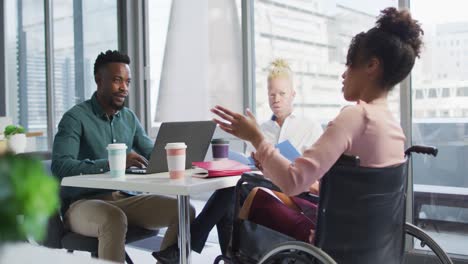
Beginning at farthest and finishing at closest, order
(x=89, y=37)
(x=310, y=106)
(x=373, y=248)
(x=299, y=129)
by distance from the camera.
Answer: (x=89, y=37), (x=310, y=106), (x=299, y=129), (x=373, y=248)

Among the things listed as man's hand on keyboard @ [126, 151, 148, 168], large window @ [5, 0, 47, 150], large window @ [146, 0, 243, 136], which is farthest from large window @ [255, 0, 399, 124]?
large window @ [5, 0, 47, 150]

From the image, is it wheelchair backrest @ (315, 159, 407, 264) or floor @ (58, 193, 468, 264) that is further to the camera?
floor @ (58, 193, 468, 264)

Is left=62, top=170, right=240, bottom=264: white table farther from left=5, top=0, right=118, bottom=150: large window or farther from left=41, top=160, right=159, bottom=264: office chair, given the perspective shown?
left=5, top=0, right=118, bottom=150: large window

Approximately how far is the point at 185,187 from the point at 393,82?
0.72m

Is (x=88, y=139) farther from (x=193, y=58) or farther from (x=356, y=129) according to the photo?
(x=193, y=58)

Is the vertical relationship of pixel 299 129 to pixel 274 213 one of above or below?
above

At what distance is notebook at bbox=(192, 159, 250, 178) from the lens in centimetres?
167

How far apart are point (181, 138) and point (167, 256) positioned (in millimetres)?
500

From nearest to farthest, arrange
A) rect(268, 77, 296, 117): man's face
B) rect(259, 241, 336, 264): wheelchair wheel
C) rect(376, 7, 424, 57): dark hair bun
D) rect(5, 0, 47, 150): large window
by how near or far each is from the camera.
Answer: rect(259, 241, 336, 264): wheelchair wheel → rect(376, 7, 424, 57): dark hair bun → rect(268, 77, 296, 117): man's face → rect(5, 0, 47, 150): large window

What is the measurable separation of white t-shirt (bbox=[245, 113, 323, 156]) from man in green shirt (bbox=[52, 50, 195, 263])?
67 cm

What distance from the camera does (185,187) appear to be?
1.44 m

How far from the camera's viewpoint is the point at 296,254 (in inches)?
48.4

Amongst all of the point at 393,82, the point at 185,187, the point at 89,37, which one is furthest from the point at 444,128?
the point at 89,37

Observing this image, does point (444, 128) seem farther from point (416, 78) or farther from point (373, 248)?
point (373, 248)
